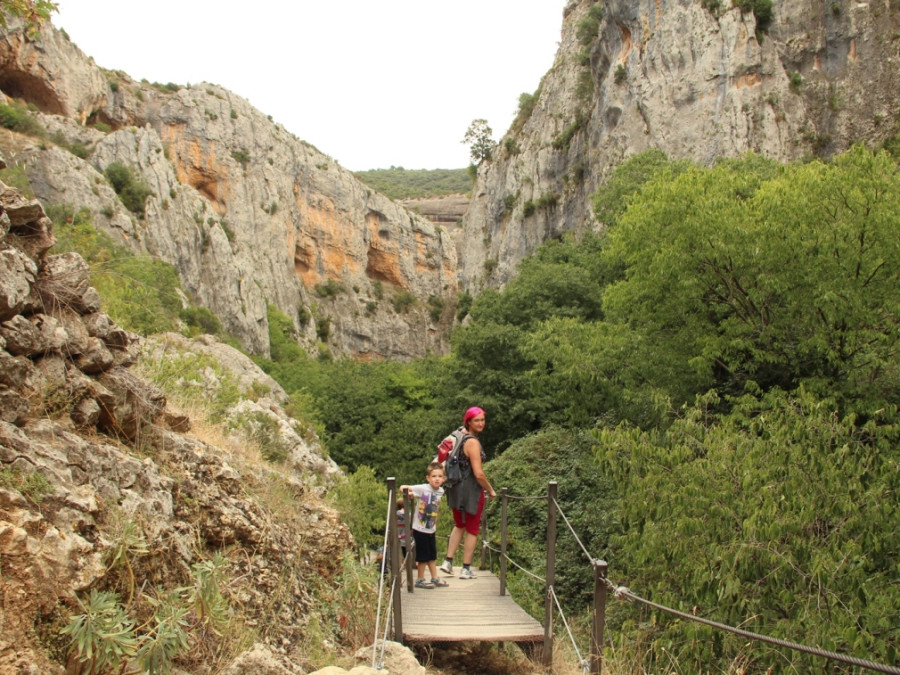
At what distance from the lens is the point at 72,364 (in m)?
5.00

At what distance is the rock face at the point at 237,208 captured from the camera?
131 feet

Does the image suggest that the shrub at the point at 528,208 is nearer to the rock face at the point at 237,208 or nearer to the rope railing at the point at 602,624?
the rock face at the point at 237,208

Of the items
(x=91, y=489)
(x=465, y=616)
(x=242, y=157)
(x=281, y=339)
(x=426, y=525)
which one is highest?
(x=242, y=157)

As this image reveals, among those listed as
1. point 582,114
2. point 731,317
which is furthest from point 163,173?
point 731,317

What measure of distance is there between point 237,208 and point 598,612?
56267 millimetres

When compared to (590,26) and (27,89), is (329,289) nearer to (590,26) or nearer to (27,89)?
(27,89)

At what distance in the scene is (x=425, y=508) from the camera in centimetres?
728

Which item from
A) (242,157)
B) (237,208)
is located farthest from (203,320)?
(242,157)

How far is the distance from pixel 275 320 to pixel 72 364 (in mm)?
50506

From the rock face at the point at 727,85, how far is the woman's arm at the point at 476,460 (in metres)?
26.8

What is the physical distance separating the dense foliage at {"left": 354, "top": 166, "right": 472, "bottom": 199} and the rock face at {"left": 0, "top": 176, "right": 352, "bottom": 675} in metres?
97.3

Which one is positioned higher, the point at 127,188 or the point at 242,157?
the point at 242,157

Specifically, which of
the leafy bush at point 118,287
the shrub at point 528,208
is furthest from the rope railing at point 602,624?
the shrub at point 528,208

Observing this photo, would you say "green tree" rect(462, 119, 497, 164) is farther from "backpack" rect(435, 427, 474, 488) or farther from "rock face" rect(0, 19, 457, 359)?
"backpack" rect(435, 427, 474, 488)
